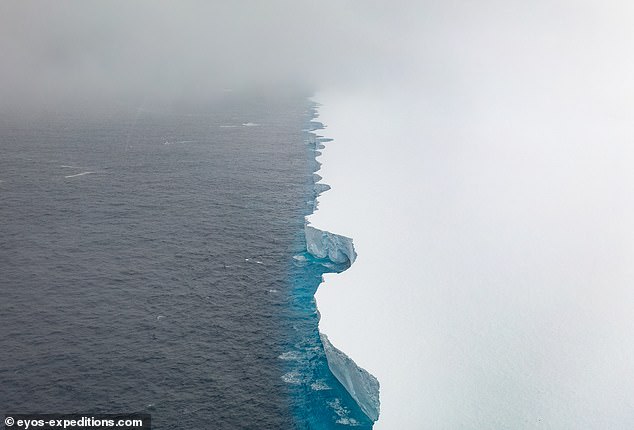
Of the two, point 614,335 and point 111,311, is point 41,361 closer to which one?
point 111,311

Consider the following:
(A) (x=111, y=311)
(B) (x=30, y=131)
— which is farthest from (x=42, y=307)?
(B) (x=30, y=131)

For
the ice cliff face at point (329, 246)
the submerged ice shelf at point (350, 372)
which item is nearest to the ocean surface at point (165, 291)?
the submerged ice shelf at point (350, 372)

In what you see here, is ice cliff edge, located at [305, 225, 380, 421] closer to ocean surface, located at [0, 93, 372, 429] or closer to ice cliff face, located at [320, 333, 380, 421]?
ice cliff face, located at [320, 333, 380, 421]

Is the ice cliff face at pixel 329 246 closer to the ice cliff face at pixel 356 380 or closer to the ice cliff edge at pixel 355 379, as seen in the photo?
the ice cliff edge at pixel 355 379

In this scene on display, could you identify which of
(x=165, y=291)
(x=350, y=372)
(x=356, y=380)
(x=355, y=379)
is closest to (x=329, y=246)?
(x=165, y=291)

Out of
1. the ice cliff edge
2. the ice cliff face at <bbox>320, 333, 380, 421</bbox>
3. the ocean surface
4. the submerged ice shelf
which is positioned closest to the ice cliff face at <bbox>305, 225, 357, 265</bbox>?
the submerged ice shelf

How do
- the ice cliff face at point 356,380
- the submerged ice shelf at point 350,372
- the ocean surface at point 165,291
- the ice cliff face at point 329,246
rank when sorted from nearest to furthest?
1. the ice cliff face at point 356,380
2. the submerged ice shelf at point 350,372
3. the ocean surface at point 165,291
4. the ice cliff face at point 329,246
